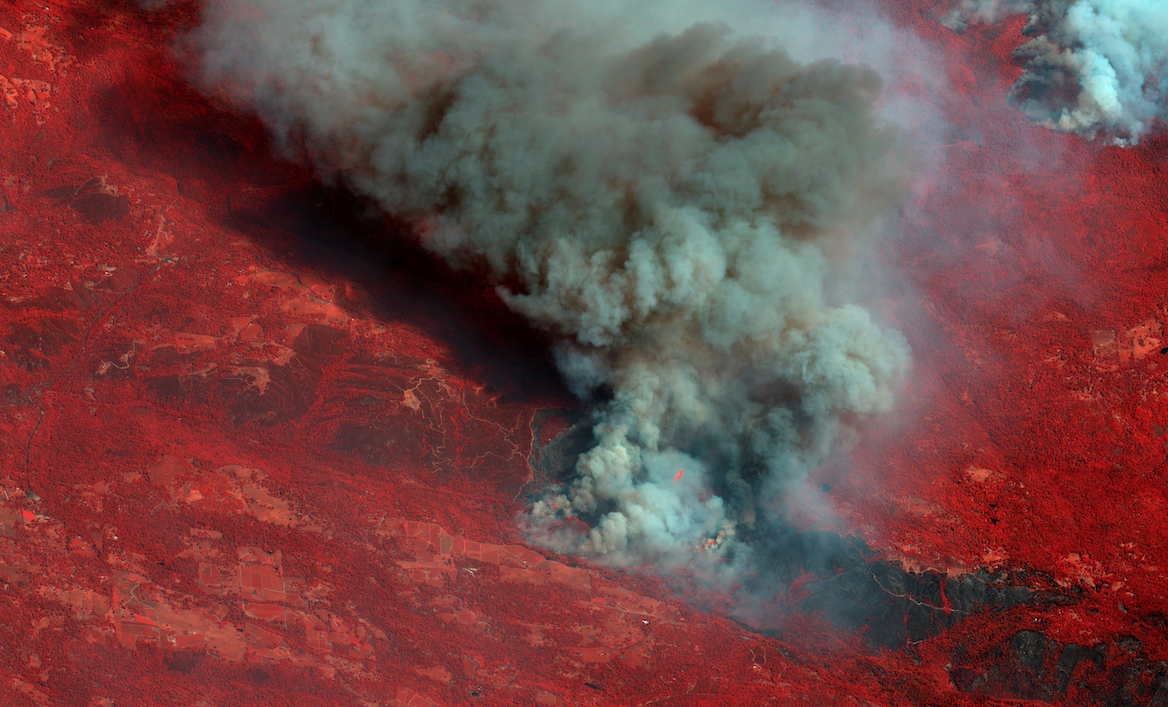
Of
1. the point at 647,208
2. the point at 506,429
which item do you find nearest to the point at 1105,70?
the point at 647,208

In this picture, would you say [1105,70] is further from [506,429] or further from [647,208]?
[506,429]

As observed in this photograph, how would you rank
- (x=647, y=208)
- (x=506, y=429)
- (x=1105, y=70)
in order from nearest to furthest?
1. (x=647, y=208)
2. (x=1105, y=70)
3. (x=506, y=429)

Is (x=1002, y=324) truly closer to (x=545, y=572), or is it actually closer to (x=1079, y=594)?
(x=1079, y=594)

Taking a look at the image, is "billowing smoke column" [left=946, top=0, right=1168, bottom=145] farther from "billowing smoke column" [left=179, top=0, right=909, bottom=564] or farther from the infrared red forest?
"billowing smoke column" [left=179, top=0, right=909, bottom=564]

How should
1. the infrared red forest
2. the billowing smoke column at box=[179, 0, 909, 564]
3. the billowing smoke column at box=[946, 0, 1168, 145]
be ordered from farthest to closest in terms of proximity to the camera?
the billowing smoke column at box=[946, 0, 1168, 145] < the infrared red forest < the billowing smoke column at box=[179, 0, 909, 564]

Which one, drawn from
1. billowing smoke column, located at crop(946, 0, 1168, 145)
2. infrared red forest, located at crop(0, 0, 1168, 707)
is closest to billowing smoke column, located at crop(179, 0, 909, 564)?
infrared red forest, located at crop(0, 0, 1168, 707)

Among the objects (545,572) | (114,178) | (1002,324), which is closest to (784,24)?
(1002,324)

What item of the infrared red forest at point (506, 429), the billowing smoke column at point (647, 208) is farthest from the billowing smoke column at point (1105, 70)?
the billowing smoke column at point (647, 208)
